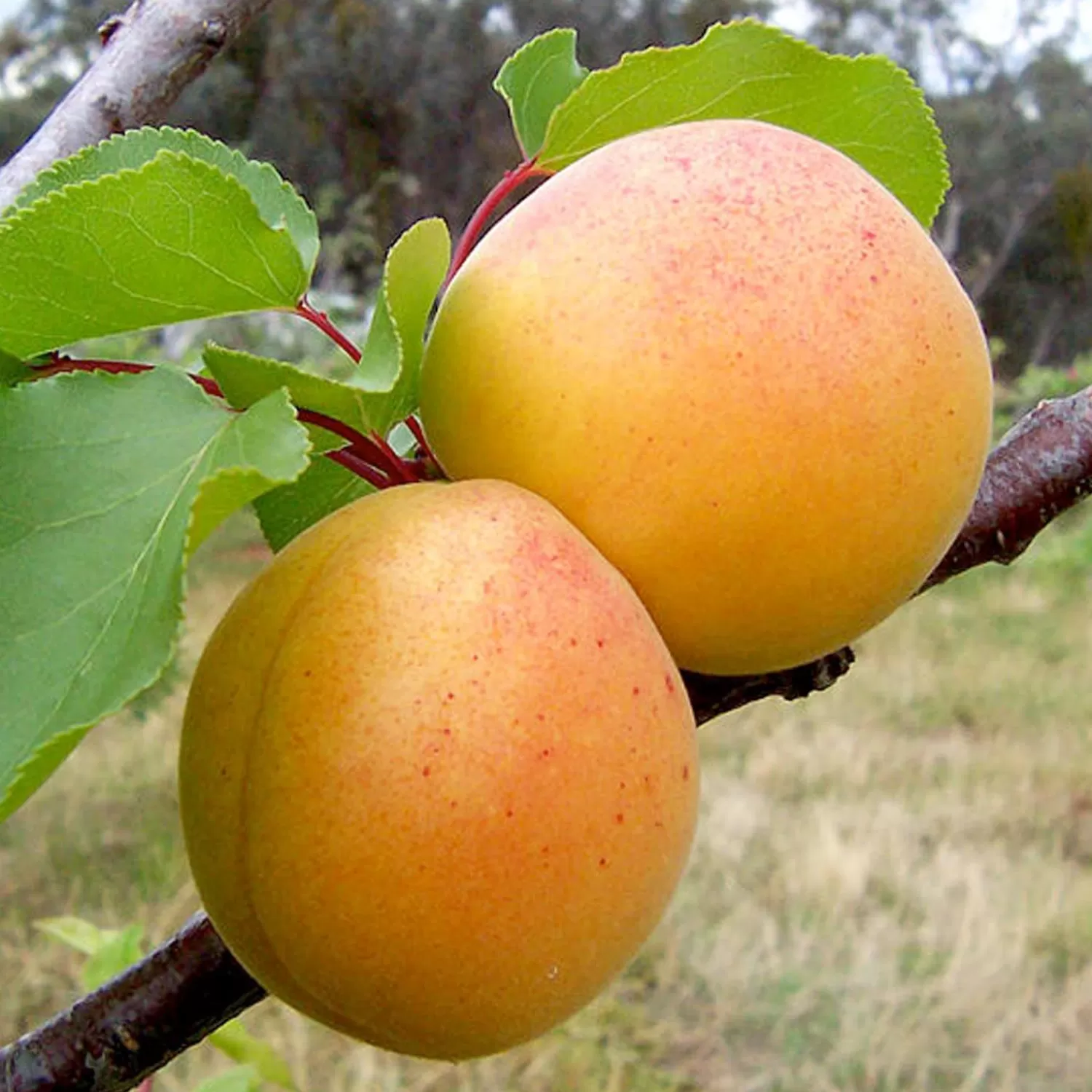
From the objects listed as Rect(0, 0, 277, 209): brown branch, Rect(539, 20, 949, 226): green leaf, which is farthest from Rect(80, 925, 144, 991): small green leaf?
Rect(539, 20, 949, 226): green leaf

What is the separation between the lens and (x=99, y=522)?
12.0 inches

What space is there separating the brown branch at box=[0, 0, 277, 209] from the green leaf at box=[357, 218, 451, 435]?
25 cm

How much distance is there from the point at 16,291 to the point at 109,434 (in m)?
0.04

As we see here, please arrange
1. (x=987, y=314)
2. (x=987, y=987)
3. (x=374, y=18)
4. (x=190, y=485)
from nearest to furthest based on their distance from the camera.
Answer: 1. (x=190, y=485)
2. (x=987, y=987)
3. (x=374, y=18)
4. (x=987, y=314)

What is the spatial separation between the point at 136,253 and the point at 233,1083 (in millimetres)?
567

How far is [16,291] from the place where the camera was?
12.7 inches

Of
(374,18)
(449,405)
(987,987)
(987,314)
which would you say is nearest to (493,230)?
(449,405)

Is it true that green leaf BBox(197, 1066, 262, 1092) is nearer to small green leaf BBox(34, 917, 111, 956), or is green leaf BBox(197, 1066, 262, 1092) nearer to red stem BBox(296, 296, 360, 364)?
small green leaf BBox(34, 917, 111, 956)

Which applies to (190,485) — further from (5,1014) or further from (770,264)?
(5,1014)

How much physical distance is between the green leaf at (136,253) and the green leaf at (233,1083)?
20.9 inches

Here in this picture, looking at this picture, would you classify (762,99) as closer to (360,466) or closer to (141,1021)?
(360,466)

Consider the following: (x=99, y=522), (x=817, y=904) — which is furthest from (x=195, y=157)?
(x=817, y=904)

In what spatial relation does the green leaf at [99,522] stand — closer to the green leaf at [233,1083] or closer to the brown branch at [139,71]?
the brown branch at [139,71]

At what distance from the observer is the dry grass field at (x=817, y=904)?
210 centimetres
